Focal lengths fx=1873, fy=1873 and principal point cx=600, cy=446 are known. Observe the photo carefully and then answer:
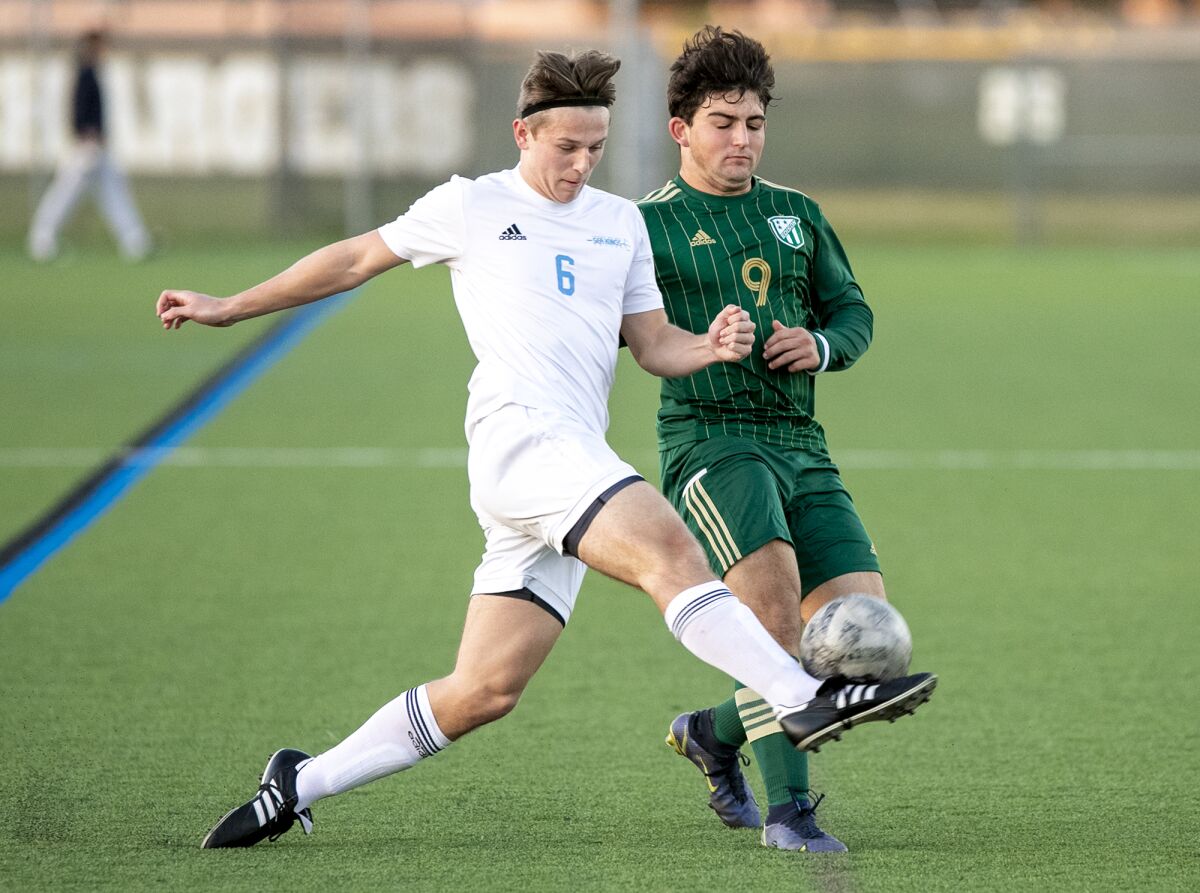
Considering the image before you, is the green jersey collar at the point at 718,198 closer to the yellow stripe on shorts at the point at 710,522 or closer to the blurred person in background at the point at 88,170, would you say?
the yellow stripe on shorts at the point at 710,522

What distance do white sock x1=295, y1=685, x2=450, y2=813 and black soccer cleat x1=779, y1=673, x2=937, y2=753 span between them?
1.03 m

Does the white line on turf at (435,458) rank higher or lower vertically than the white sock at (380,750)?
lower

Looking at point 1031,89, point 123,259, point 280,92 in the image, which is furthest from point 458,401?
point 1031,89

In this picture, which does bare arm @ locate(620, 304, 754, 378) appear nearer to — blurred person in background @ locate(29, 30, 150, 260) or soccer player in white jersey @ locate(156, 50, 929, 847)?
soccer player in white jersey @ locate(156, 50, 929, 847)

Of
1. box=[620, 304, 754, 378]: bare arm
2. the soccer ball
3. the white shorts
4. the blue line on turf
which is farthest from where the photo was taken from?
the blue line on turf

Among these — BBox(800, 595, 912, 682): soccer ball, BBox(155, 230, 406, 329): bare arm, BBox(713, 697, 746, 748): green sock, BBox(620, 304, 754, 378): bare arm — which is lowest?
BBox(713, 697, 746, 748): green sock

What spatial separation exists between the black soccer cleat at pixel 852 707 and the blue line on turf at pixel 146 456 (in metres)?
4.66

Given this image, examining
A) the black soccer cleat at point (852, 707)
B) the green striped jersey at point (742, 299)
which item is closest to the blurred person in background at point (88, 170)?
the green striped jersey at point (742, 299)

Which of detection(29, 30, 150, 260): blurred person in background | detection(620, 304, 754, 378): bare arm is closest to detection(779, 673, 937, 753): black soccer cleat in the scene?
detection(620, 304, 754, 378): bare arm

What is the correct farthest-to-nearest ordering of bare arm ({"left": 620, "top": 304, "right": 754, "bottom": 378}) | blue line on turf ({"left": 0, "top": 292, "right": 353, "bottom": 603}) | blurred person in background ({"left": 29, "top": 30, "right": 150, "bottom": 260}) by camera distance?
blurred person in background ({"left": 29, "top": 30, "right": 150, "bottom": 260}) < blue line on turf ({"left": 0, "top": 292, "right": 353, "bottom": 603}) < bare arm ({"left": 620, "top": 304, "right": 754, "bottom": 378})

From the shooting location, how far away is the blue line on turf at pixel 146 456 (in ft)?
28.4

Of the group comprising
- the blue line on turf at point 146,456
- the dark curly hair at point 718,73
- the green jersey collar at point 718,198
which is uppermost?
the dark curly hair at point 718,73

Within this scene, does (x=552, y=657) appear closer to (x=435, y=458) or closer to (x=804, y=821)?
(x=804, y=821)

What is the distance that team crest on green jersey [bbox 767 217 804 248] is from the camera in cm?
539
